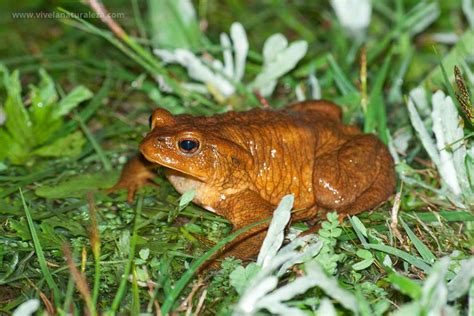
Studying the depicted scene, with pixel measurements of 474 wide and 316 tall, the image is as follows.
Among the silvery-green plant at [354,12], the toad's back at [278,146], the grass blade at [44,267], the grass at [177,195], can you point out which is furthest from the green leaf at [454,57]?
the grass blade at [44,267]

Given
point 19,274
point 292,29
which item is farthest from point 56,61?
point 19,274

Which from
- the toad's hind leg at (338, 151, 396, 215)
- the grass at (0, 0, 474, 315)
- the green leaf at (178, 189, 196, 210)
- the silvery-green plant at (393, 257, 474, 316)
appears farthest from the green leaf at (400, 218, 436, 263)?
the green leaf at (178, 189, 196, 210)

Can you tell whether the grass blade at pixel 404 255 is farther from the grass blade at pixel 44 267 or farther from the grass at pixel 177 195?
the grass blade at pixel 44 267

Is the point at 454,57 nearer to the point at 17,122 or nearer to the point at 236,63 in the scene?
the point at 236,63

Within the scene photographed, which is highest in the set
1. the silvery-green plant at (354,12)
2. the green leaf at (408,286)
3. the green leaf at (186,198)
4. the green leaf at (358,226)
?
the silvery-green plant at (354,12)

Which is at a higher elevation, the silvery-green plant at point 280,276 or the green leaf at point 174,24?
the green leaf at point 174,24

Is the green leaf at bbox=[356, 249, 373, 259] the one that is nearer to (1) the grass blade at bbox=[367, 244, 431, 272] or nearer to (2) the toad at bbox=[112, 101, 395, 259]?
(1) the grass blade at bbox=[367, 244, 431, 272]
